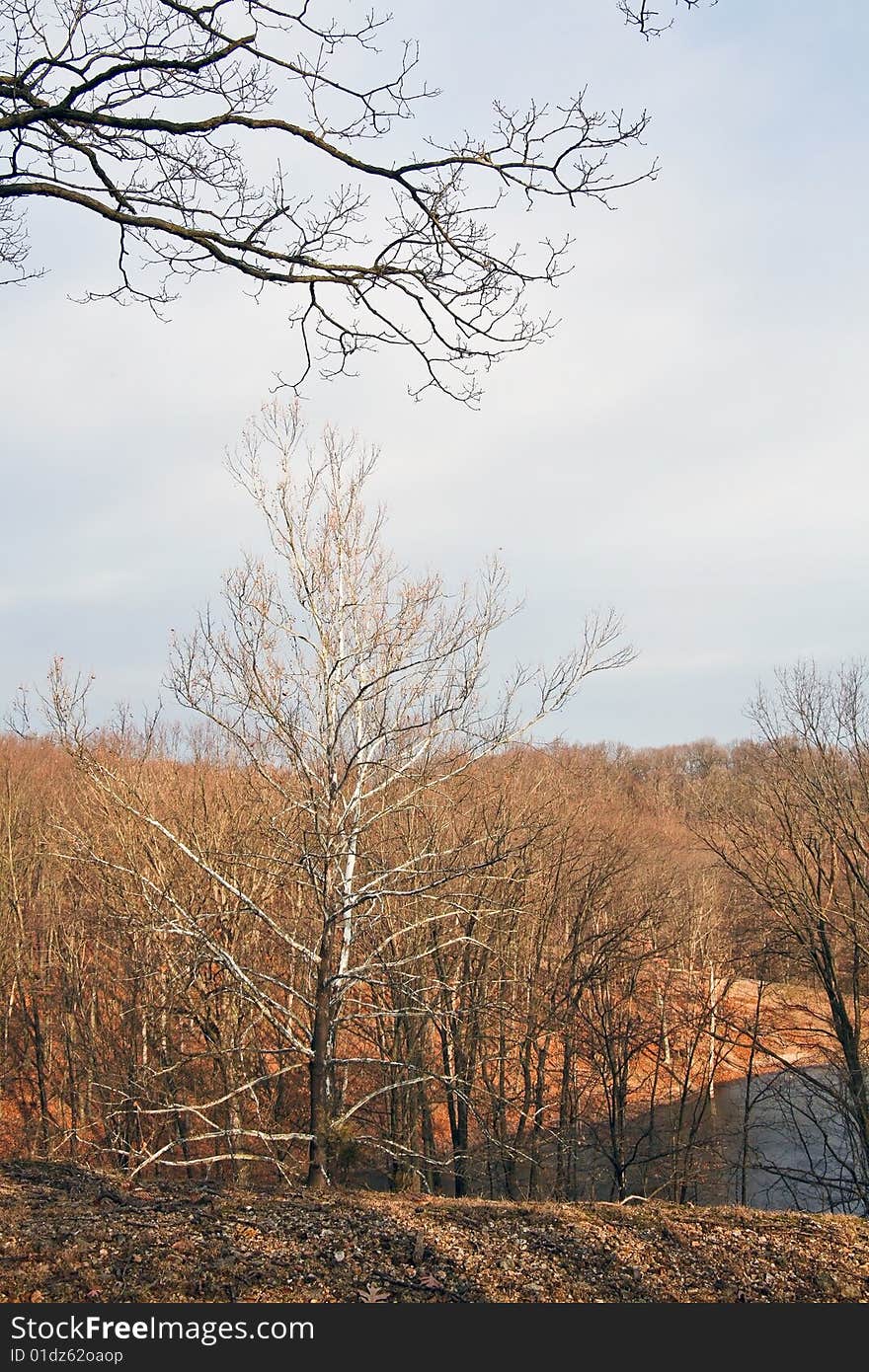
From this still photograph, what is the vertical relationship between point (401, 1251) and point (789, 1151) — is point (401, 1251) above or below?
above

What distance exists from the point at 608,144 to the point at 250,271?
203 cm

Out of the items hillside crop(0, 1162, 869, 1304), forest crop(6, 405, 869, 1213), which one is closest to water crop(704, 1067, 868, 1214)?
forest crop(6, 405, 869, 1213)

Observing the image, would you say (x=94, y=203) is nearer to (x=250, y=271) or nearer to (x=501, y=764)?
(x=250, y=271)

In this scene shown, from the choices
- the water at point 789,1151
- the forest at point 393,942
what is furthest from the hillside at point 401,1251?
the water at point 789,1151

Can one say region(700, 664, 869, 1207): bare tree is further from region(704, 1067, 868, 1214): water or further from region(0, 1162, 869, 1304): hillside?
Answer: region(0, 1162, 869, 1304): hillside

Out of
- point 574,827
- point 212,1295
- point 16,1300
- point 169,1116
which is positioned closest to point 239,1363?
point 212,1295

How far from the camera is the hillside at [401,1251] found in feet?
14.1

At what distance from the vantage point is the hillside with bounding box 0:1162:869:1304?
14.1 feet

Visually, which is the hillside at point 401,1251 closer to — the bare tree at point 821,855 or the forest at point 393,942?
the forest at point 393,942

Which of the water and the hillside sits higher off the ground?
the hillside

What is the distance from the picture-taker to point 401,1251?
485 cm

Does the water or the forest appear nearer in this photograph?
the forest

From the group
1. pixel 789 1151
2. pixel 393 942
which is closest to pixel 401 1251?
pixel 393 942

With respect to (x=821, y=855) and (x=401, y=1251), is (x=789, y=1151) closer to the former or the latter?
(x=821, y=855)
